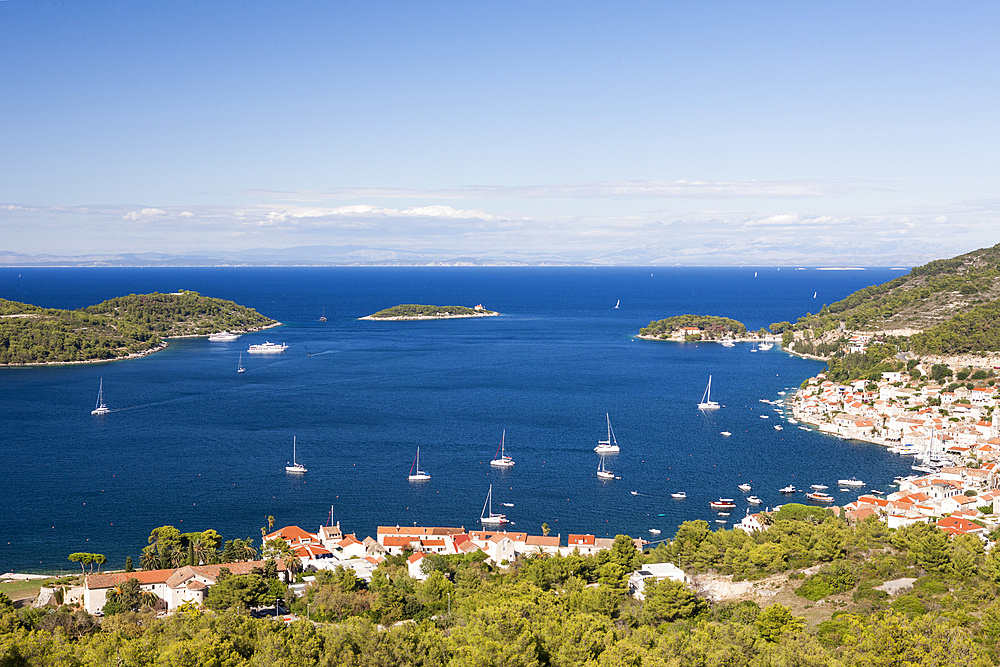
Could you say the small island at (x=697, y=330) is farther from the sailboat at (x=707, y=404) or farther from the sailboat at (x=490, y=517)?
the sailboat at (x=490, y=517)

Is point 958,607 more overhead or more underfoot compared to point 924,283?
more underfoot

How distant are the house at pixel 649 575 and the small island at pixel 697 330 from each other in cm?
8670

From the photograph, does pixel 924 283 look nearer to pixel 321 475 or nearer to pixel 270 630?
pixel 321 475

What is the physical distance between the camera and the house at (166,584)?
2841cm

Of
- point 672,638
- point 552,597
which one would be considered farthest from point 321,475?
point 672,638

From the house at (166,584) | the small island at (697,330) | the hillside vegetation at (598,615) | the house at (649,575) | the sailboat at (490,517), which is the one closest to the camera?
the hillside vegetation at (598,615)

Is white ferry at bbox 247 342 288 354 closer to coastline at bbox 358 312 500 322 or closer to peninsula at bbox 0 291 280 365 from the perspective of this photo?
peninsula at bbox 0 291 280 365

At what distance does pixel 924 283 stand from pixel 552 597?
105364 mm

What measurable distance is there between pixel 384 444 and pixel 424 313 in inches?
3908

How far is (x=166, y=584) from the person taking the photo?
29328 mm

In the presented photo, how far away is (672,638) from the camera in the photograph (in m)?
20.8

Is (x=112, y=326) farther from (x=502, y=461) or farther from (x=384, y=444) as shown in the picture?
(x=502, y=461)

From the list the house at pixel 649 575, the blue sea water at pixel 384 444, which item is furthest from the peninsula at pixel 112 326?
the house at pixel 649 575

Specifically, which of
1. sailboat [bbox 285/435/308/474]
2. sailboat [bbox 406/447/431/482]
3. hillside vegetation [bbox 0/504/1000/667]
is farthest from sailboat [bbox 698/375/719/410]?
→ sailboat [bbox 285/435/308/474]
